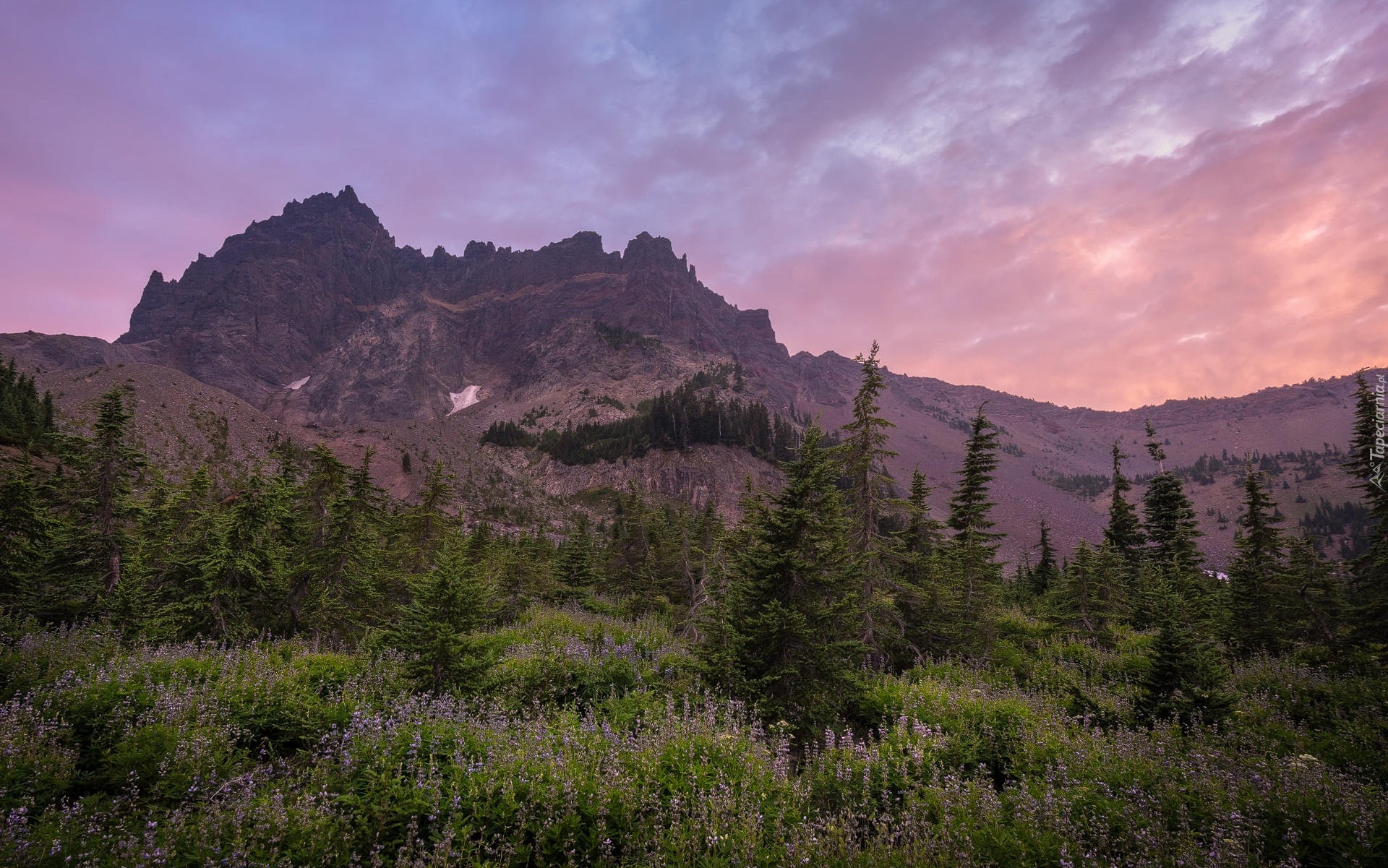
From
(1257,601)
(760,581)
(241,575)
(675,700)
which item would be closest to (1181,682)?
(760,581)

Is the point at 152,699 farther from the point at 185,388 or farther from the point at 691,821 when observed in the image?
the point at 185,388

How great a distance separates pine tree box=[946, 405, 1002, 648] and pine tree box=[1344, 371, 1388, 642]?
28.9ft

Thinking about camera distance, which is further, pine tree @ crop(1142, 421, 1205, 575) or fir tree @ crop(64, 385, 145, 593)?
pine tree @ crop(1142, 421, 1205, 575)

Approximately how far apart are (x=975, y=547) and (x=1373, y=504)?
13528mm

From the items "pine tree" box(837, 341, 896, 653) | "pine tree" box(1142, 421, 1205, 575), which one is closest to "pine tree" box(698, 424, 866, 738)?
"pine tree" box(837, 341, 896, 653)

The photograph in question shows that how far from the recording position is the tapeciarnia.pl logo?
58.3ft

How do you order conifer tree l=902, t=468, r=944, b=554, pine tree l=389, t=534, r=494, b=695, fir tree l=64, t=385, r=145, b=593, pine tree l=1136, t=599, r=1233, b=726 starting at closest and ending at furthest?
1. pine tree l=389, t=534, r=494, b=695
2. pine tree l=1136, t=599, r=1233, b=726
3. fir tree l=64, t=385, r=145, b=593
4. conifer tree l=902, t=468, r=944, b=554

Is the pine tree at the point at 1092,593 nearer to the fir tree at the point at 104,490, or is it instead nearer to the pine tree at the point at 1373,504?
the pine tree at the point at 1373,504

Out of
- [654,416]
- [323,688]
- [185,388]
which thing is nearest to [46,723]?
[323,688]

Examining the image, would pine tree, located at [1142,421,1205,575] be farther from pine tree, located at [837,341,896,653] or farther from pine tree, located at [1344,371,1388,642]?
pine tree, located at [837,341,896,653]

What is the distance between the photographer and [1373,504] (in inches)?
734

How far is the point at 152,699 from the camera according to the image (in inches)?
274

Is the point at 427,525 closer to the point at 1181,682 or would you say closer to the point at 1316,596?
the point at 1181,682

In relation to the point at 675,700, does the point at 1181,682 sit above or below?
above
